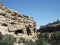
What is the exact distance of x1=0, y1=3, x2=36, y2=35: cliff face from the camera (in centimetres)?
6346

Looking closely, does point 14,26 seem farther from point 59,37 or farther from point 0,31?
point 59,37

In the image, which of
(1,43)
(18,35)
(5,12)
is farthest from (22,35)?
(1,43)

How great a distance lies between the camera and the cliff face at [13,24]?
63.5 m

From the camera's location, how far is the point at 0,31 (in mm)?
59125

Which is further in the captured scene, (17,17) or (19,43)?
(17,17)

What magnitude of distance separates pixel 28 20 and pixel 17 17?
254 inches

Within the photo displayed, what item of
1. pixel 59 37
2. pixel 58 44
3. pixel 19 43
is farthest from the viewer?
pixel 59 37

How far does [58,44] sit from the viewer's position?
62.1 metres

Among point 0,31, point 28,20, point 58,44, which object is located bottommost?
point 58,44

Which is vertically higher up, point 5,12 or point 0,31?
point 5,12

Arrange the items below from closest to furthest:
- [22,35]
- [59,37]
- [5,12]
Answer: [22,35]
[5,12]
[59,37]

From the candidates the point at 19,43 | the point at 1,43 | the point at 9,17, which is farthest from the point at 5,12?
the point at 1,43

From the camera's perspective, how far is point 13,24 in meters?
66.7

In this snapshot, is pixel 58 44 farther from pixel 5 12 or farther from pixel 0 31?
pixel 5 12
